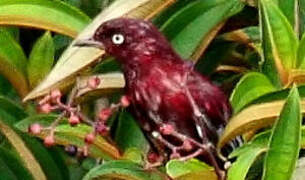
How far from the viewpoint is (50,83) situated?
4.61 feet

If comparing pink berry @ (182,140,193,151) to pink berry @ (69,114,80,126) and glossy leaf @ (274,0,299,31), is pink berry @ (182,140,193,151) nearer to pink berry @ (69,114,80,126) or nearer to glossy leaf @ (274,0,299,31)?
pink berry @ (69,114,80,126)

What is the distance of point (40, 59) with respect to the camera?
61.6 inches

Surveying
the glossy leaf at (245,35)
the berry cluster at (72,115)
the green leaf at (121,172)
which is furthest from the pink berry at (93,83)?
the glossy leaf at (245,35)

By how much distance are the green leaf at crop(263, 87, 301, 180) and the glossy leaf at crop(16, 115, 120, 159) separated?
0.74 feet

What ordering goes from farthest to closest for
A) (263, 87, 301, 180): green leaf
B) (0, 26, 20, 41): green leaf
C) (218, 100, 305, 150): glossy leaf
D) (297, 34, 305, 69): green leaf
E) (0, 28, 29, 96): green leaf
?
1. (0, 26, 20, 41): green leaf
2. (0, 28, 29, 96): green leaf
3. (297, 34, 305, 69): green leaf
4. (218, 100, 305, 150): glossy leaf
5. (263, 87, 301, 180): green leaf

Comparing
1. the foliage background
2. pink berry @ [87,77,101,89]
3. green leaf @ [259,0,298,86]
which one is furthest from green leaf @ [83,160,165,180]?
green leaf @ [259,0,298,86]

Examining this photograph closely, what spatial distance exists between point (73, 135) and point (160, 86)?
0.38ft

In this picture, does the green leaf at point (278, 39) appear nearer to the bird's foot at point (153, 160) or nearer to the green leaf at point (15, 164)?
the bird's foot at point (153, 160)

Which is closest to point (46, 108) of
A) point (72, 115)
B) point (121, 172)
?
point (72, 115)

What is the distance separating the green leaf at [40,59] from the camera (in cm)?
155

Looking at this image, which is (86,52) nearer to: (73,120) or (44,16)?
(44,16)

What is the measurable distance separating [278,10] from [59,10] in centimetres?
29

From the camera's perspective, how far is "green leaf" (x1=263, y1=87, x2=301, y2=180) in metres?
1.21

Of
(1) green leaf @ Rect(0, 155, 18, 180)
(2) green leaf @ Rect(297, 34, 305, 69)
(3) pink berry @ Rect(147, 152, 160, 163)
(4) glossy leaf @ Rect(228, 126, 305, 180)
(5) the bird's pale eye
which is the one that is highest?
(5) the bird's pale eye
